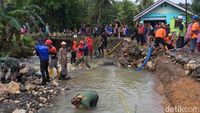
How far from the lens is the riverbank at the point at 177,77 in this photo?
448 inches

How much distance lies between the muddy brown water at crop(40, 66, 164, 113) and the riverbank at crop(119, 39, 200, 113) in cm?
43

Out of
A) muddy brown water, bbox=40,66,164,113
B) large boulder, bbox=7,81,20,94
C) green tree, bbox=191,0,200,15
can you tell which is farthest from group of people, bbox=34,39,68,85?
green tree, bbox=191,0,200,15

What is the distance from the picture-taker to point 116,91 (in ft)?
49.5

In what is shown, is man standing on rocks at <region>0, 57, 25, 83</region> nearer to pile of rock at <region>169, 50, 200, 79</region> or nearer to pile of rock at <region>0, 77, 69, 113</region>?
pile of rock at <region>0, 77, 69, 113</region>

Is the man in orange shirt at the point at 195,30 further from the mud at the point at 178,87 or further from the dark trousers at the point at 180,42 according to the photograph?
the dark trousers at the point at 180,42

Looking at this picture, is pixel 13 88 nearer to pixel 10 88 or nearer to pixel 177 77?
pixel 10 88

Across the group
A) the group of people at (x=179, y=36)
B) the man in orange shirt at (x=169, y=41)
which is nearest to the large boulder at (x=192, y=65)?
the group of people at (x=179, y=36)

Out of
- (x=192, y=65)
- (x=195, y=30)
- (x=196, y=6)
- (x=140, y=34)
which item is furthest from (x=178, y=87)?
(x=196, y=6)

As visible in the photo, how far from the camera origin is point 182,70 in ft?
48.2

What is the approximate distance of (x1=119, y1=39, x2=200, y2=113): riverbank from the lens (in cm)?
1139

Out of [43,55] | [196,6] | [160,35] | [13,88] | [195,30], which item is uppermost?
[196,6]

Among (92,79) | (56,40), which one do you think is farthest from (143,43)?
(56,40)

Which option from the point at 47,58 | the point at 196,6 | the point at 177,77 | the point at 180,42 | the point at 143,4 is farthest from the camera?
the point at 143,4

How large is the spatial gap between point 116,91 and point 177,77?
2448mm
